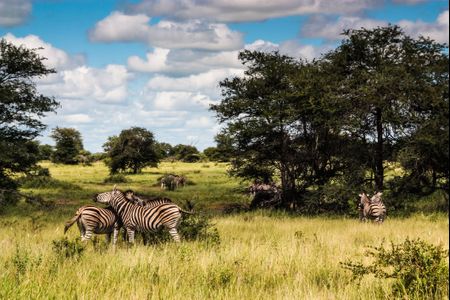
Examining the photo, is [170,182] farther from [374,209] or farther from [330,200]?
[374,209]

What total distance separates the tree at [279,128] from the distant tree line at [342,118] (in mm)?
50

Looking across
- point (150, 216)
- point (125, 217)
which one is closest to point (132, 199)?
point (125, 217)

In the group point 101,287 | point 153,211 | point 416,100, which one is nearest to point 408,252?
point 101,287

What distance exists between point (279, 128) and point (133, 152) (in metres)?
40.2

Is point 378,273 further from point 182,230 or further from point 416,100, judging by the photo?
point 416,100

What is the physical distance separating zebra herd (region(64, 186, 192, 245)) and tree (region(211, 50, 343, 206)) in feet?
39.1

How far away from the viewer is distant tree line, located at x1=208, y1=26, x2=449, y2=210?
62.5 feet

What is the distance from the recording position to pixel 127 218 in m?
12.7

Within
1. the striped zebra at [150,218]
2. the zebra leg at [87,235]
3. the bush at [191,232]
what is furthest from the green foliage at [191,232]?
the zebra leg at [87,235]

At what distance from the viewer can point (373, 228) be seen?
51.2ft

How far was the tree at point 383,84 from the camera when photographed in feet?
62.1

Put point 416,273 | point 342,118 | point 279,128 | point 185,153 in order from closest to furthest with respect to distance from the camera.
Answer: point 416,273 → point 342,118 → point 279,128 → point 185,153

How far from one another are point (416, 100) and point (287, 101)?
22.9 feet

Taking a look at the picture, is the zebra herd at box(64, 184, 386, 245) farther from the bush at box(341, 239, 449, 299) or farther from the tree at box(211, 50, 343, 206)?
the tree at box(211, 50, 343, 206)
